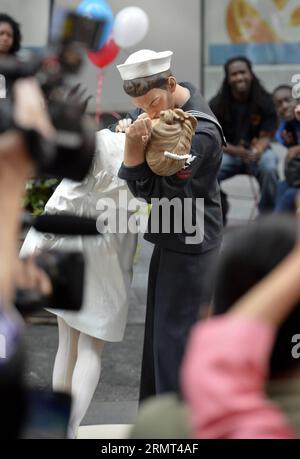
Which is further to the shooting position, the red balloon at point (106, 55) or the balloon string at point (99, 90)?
the balloon string at point (99, 90)

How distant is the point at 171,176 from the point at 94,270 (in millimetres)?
599

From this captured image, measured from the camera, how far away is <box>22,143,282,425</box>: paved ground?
5770 mm

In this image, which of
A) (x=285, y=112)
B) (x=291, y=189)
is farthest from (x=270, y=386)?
(x=285, y=112)

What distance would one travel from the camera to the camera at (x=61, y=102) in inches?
78.9

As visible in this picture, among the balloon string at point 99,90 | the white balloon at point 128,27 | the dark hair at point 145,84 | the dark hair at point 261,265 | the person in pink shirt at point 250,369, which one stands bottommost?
the person in pink shirt at point 250,369

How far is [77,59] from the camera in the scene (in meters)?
2.20

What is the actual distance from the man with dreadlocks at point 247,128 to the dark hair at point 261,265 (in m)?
7.17

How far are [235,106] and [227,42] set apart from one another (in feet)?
7.10

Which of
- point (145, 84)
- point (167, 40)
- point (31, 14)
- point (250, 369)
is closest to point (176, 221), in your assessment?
point (145, 84)

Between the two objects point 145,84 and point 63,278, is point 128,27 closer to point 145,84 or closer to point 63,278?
point 145,84

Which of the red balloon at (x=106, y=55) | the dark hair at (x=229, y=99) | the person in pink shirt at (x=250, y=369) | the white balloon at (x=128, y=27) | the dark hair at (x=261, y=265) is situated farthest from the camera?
the dark hair at (x=229, y=99)

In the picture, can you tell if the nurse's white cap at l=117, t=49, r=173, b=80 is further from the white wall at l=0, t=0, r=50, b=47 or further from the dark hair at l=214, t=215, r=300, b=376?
the white wall at l=0, t=0, r=50, b=47

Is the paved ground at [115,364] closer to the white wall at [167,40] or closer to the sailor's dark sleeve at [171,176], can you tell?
the sailor's dark sleeve at [171,176]

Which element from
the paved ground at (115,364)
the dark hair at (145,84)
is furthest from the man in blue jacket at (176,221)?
the paved ground at (115,364)
